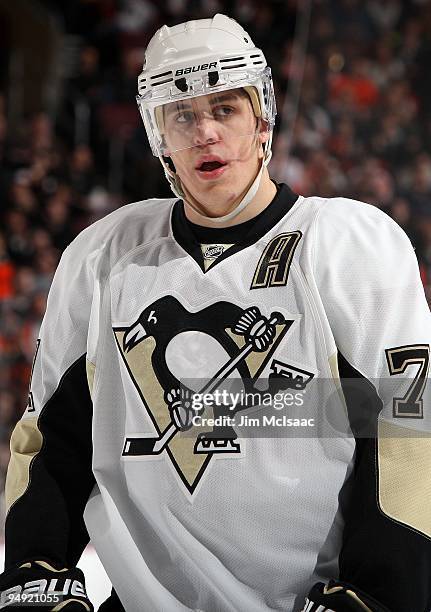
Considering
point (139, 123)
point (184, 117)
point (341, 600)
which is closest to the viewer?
point (341, 600)

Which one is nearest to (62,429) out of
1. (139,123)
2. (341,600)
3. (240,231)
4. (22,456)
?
(22,456)

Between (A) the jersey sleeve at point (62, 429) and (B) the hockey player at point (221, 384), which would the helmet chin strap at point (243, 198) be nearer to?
(B) the hockey player at point (221, 384)

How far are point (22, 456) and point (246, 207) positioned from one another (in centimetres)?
49

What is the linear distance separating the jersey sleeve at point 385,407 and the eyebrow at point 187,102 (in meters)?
0.26

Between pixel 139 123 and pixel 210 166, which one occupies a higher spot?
pixel 210 166

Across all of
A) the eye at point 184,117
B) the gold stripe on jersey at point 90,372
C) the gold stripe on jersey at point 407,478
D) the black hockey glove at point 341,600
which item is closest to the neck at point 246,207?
the eye at point 184,117

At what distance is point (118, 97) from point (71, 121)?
0.35m

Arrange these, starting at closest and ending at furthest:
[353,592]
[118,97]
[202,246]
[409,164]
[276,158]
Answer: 1. [353,592]
2. [202,246]
3. [409,164]
4. [276,158]
5. [118,97]

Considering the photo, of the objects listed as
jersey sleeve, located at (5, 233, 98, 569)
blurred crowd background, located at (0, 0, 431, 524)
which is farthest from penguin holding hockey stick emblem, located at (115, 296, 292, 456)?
blurred crowd background, located at (0, 0, 431, 524)

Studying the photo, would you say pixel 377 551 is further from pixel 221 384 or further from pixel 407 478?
pixel 221 384

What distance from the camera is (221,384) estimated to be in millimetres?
1324

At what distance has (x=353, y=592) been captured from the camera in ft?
3.88

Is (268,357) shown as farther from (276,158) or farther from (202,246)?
(276,158)

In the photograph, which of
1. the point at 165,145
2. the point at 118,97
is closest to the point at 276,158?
the point at 118,97
